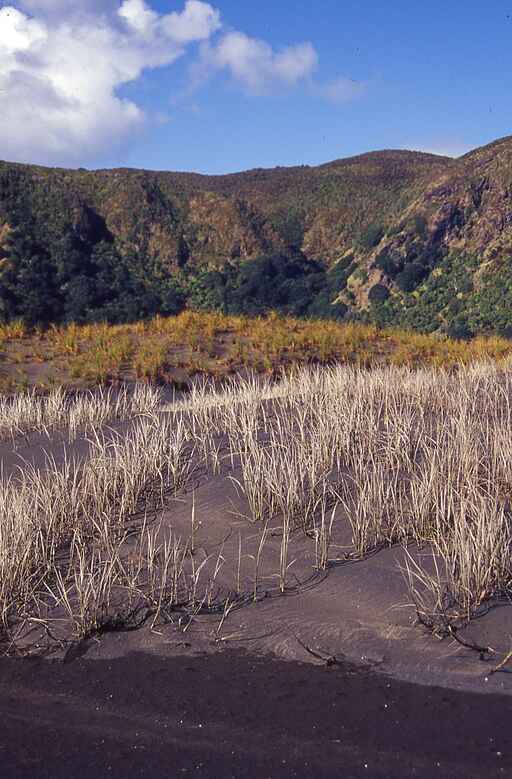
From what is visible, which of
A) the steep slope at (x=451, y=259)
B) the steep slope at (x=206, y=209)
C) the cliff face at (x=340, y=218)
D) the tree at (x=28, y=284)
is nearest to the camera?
the steep slope at (x=451, y=259)

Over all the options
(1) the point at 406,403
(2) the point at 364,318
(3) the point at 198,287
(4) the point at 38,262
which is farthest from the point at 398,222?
(1) the point at 406,403

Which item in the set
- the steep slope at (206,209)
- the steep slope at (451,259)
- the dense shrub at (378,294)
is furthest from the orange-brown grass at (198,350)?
the steep slope at (206,209)

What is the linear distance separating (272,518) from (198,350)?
14029 millimetres

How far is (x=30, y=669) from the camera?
3.85 meters

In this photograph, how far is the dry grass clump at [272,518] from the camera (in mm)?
4152

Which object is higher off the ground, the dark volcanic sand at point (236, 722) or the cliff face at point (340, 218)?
the cliff face at point (340, 218)

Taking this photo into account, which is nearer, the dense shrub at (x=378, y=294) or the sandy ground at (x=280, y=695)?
the sandy ground at (x=280, y=695)

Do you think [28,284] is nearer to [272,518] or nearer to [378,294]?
[378,294]

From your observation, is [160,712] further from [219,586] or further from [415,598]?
[415,598]

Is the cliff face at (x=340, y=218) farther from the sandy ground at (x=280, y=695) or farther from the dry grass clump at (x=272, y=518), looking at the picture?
the sandy ground at (x=280, y=695)

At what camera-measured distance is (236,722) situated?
326 cm

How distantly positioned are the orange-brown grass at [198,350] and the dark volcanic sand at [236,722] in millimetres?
12981

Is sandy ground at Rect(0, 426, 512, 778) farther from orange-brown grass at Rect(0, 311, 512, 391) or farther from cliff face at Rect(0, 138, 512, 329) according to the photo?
cliff face at Rect(0, 138, 512, 329)

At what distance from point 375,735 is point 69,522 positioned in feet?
8.92
